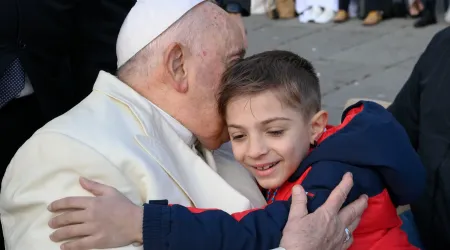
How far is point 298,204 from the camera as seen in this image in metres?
2.22

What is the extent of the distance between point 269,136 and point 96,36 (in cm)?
110

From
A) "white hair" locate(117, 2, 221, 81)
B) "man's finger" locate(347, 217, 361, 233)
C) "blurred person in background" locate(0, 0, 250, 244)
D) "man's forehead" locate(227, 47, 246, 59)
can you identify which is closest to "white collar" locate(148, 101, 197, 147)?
"white hair" locate(117, 2, 221, 81)

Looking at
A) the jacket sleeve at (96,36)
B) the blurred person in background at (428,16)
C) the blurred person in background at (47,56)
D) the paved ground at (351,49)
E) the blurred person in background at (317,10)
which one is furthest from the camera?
the blurred person in background at (317,10)

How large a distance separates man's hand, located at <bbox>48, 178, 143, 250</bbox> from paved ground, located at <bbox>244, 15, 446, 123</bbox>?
451 cm

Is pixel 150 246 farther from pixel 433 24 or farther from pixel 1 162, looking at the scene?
pixel 433 24

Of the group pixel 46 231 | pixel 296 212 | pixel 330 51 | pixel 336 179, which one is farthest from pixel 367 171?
pixel 330 51

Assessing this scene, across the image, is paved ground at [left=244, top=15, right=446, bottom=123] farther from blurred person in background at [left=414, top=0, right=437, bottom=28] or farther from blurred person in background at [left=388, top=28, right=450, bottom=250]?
blurred person in background at [left=388, top=28, right=450, bottom=250]

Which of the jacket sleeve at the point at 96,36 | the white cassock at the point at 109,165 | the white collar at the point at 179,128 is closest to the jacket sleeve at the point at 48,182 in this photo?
the white cassock at the point at 109,165

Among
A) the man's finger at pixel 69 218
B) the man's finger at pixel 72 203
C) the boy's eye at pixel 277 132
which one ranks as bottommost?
the man's finger at pixel 69 218

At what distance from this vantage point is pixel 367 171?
93.7 inches

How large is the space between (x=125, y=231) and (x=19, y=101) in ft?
3.22

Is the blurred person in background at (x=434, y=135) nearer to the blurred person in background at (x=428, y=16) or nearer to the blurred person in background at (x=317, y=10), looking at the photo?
the blurred person in background at (x=428, y=16)

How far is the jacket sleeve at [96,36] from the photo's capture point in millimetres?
3170

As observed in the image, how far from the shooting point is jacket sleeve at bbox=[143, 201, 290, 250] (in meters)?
2.12
